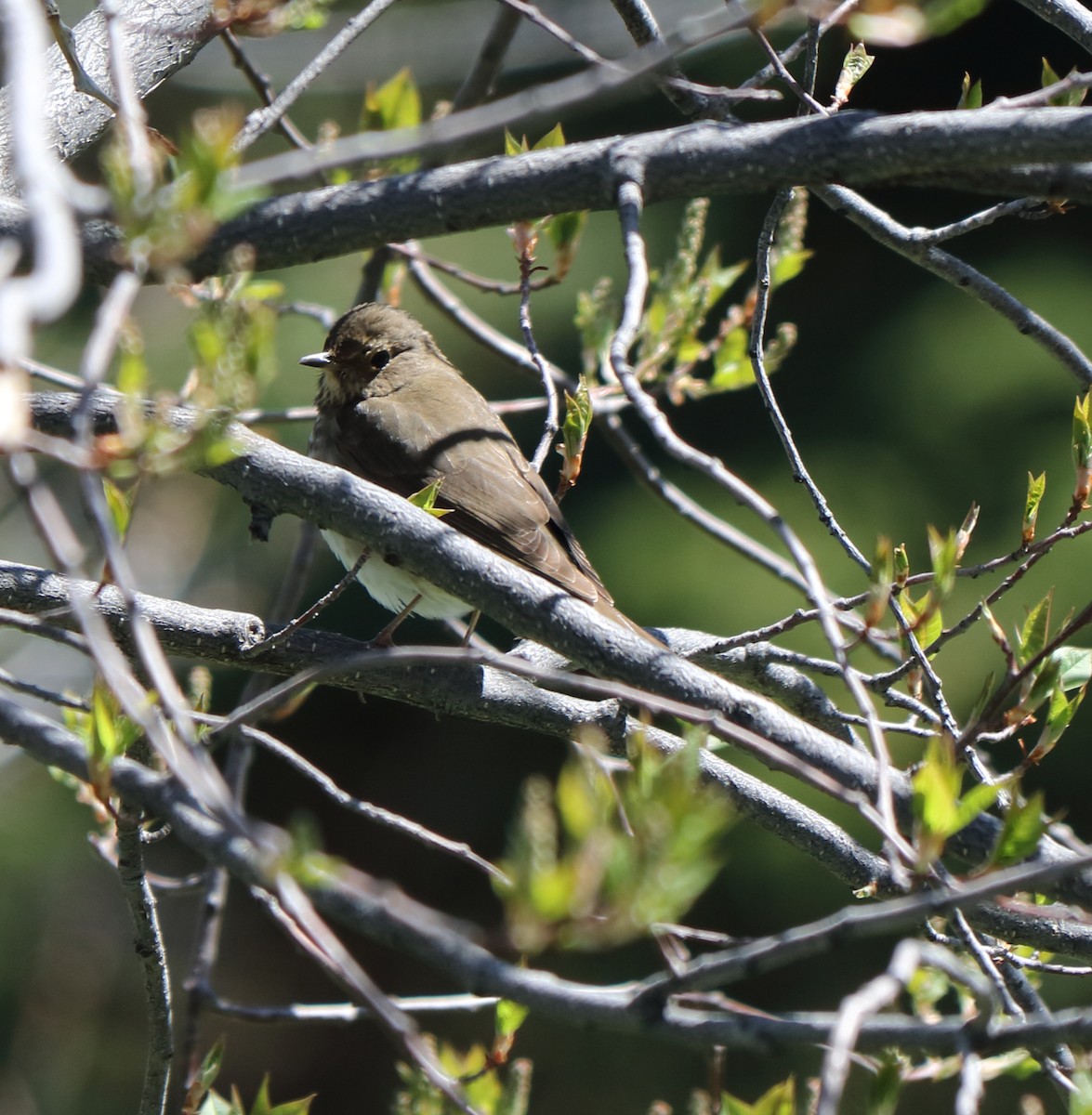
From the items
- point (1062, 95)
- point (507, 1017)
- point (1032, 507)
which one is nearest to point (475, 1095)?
point (507, 1017)

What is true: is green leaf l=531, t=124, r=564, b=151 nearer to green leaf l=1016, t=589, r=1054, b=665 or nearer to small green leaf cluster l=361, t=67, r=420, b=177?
small green leaf cluster l=361, t=67, r=420, b=177

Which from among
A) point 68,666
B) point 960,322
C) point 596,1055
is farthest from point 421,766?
point 960,322

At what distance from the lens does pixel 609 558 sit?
18.9 ft

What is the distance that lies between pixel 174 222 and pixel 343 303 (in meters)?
5.65

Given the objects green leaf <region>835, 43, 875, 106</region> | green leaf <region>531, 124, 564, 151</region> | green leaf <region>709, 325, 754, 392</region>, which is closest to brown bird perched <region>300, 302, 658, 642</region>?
green leaf <region>709, 325, 754, 392</region>

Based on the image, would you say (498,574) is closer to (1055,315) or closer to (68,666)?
(1055,315)

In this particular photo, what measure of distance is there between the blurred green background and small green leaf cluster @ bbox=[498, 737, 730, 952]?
12.5 ft

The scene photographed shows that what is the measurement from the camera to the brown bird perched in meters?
3.98

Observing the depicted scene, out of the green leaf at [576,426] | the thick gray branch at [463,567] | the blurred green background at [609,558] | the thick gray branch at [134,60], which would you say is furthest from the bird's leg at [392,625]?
the blurred green background at [609,558]

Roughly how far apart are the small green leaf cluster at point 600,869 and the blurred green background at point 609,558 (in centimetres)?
382

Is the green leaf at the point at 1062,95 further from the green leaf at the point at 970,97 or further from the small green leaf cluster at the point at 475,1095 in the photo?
the small green leaf cluster at the point at 475,1095

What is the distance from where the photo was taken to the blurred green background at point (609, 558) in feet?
18.0

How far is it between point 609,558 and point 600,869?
4459 mm

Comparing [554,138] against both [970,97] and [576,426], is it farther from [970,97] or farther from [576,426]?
[970,97]
